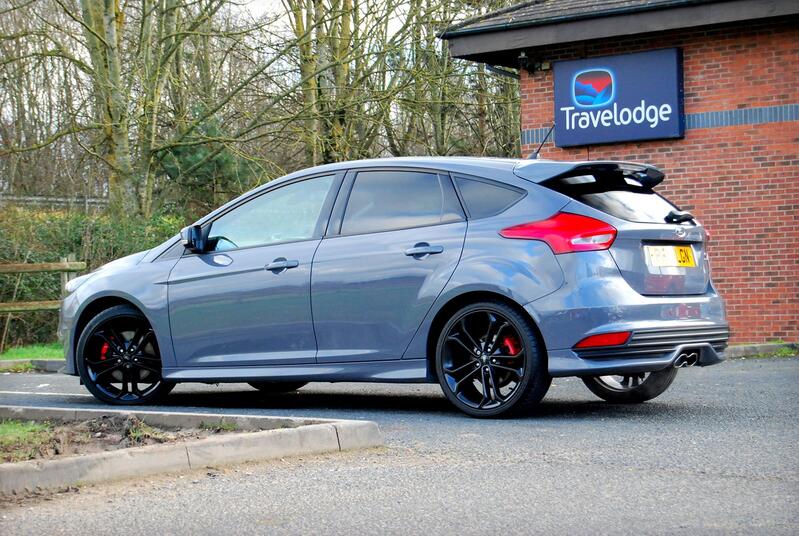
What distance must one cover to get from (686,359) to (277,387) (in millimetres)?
3704

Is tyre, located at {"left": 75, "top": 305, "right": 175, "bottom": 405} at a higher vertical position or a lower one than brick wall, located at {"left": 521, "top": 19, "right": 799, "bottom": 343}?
lower

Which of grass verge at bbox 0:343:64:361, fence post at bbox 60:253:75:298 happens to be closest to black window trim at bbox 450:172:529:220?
grass verge at bbox 0:343:64:361

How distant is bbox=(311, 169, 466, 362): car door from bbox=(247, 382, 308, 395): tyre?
1.75 m

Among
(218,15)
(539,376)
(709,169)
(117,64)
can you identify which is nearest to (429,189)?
(539,376)

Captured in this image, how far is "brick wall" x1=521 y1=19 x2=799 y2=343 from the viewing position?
14516 mm

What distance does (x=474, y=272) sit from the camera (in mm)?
7082

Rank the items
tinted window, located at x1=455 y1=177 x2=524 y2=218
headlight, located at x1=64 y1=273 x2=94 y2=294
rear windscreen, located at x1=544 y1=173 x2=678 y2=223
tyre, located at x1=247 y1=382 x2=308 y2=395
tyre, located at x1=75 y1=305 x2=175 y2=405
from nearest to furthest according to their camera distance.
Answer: rear windscreen, located at x1=544 y1=173 x2=678 y2=223
tinted window, located at x1=455 y1=177 x2=524 y2=218
tyre, located at x1=75 y1=305 x2=175 y2=405
headlight, located at x1=64 y1=273 x2=94 y2=294
tyre, located at x1=247 y1=382 x2=308 y2=395

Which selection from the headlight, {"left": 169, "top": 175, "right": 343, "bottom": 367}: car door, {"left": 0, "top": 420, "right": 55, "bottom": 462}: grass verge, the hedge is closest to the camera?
{"left": 0, "top": 420, "right": 55, "bottom": 462}: grass verge

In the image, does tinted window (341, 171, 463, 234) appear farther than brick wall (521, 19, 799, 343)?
No

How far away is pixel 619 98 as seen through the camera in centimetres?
1531

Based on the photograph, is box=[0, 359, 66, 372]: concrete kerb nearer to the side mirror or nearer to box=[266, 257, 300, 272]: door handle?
the side mirror

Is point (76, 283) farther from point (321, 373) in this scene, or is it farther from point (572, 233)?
point (572, 233)

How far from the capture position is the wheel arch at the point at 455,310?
274 inches

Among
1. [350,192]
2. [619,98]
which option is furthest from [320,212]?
[619,98]
